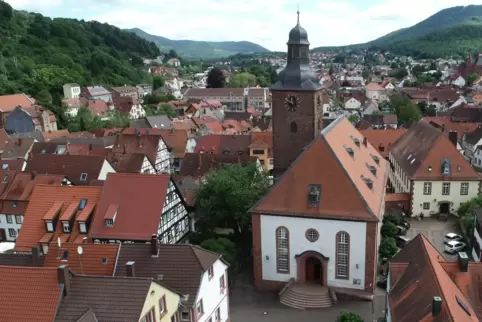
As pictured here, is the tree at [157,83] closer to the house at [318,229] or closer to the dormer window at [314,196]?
the house at [318,229]

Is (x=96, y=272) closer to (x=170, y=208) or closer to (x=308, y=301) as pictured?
(x=170, y=208)

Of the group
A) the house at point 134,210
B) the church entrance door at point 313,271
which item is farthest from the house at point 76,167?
the church entrance door at point 313,271

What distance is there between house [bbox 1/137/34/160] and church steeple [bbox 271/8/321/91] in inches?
1667

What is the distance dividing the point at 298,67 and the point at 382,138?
105ft

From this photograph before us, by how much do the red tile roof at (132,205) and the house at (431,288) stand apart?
54.4 feet

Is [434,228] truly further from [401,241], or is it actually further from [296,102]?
[296,102]

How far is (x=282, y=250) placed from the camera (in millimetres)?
31578

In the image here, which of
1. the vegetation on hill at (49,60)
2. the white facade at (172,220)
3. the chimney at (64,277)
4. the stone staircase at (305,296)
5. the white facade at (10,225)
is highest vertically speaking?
the vegetation on hill at (49,60)

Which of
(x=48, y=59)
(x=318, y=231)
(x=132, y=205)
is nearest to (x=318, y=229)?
(x=318, y=231)

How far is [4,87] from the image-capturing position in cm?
11831

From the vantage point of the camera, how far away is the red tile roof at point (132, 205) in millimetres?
32719

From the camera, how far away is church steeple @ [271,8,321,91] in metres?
35.0

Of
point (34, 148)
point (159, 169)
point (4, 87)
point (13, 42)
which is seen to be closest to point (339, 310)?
point (159, 169)

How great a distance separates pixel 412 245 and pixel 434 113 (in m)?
97.6
